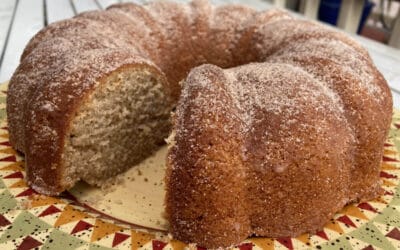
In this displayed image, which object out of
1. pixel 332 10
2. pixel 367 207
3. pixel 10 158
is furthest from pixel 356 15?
pixel 10 158

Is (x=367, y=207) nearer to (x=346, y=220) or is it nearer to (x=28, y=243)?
(x=346, y=220)

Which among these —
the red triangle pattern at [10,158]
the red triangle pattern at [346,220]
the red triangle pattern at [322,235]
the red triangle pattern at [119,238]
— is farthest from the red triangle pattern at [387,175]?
the red triangle pattern at [10,158]

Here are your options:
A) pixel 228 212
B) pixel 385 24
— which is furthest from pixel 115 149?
pixel 385 24

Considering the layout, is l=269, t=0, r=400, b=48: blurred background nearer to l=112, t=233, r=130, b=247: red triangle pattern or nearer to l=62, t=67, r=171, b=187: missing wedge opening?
l=62, t=67, r=171, b=187: missing wedge opening

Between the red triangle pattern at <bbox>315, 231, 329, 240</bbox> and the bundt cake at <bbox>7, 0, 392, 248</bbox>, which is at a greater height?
the bundt cake at <bbox>7, 0, 392, 248</bbox>

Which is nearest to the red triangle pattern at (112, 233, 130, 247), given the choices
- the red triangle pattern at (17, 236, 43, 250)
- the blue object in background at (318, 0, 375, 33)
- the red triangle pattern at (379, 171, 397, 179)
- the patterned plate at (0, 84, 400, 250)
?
the patterned plate at (0, 84, 400, 250)

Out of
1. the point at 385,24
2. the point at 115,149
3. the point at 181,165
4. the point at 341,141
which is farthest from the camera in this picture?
the point at 385,24

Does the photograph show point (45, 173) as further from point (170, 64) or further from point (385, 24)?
point (385, 24)
